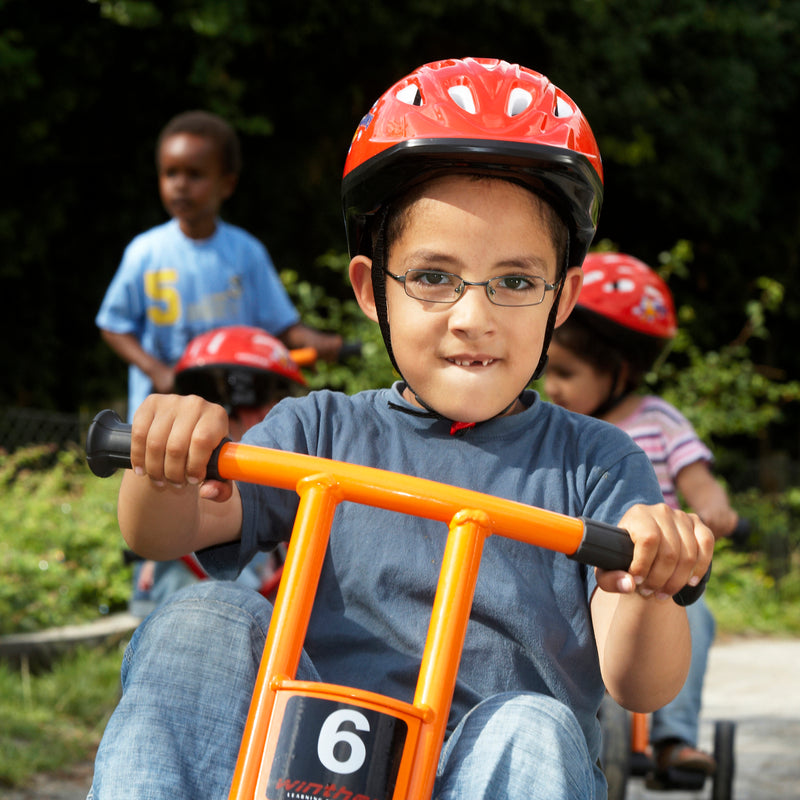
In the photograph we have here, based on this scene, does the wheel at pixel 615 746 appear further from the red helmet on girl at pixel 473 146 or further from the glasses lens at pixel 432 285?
the glasses lens at pixel 432 285

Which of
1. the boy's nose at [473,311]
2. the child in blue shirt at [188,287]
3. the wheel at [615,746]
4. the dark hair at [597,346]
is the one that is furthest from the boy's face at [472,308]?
the child in blue shirt at [188,287]

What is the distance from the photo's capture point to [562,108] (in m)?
2.16

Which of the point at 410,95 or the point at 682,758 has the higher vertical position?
the point at 410,95

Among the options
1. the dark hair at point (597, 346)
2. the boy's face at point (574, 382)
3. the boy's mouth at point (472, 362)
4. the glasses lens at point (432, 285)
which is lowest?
the boy's mouth at point (472, 362)

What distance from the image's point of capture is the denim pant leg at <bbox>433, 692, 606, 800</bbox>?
144 cm

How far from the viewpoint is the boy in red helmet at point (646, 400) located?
350cm

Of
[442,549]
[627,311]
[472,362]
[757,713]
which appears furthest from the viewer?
[757,713]

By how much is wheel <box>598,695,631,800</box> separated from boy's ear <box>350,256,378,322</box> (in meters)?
1.54

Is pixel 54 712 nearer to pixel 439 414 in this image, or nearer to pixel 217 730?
pixel 439 414

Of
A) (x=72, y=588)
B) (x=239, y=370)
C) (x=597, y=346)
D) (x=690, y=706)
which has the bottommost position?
(x=72, y=588)

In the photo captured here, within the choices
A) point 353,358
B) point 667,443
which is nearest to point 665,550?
point 667,443

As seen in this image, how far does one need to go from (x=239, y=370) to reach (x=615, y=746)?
172cm

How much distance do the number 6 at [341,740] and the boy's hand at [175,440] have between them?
44 centimetres

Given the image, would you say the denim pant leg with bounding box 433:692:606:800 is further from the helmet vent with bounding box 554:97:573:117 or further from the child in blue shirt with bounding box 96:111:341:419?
the child in blue shirt with bounding box 96:111:341:419
